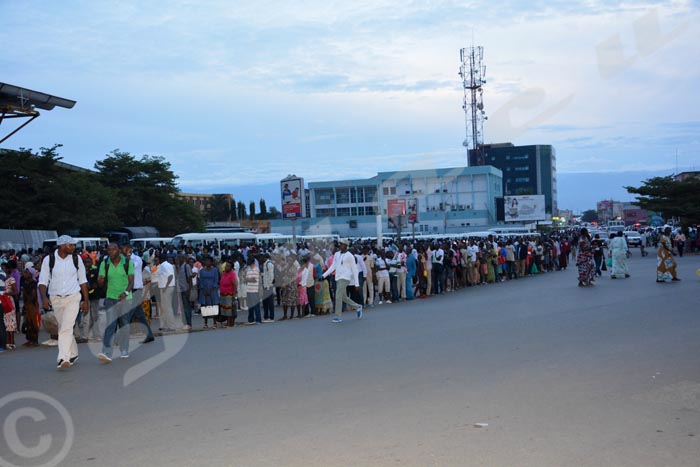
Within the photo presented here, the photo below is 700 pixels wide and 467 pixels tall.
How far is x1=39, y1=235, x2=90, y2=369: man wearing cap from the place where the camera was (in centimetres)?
976

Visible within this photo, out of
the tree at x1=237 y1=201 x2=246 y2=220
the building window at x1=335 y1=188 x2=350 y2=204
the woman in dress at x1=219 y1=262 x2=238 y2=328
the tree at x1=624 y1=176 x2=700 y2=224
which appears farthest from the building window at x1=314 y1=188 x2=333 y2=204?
the woman in dress at x1=219 y1=262 x2=238 y2=328

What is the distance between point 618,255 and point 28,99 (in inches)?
892

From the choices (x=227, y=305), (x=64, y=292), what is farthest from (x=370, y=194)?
(x=64, y=292)

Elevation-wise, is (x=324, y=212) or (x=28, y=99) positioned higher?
(x=28, y=99)

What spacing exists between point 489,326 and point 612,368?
4509 millimetres

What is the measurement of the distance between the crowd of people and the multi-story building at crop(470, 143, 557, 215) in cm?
13215

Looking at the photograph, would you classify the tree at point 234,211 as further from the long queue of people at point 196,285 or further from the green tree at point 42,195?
the long queue of people at point 196,285

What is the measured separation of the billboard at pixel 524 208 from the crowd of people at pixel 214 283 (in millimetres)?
58920

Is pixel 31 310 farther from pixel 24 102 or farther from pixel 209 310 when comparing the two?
pixel 24 102

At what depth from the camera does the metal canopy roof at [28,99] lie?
26.6m

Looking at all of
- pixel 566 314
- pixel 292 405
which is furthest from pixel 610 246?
pixel 292 405

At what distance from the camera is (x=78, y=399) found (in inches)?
300

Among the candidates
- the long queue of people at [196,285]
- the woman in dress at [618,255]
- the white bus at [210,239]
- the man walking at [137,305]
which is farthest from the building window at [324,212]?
the man walking at [137,305]

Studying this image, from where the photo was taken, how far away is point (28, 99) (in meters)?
27.3
